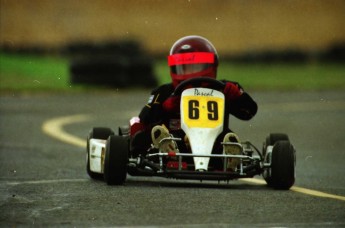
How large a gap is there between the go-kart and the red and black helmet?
0.32 metres

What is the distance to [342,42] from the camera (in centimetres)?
4297

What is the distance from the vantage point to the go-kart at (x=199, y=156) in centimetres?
952

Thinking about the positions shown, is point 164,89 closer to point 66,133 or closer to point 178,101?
point 178,101

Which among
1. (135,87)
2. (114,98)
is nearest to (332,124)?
(114,98)

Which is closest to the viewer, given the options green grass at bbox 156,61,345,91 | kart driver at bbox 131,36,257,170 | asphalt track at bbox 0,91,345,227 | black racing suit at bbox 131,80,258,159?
asphalt track at bbox 0,91,345,227

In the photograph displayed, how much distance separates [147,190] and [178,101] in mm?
1149

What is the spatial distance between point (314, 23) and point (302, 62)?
28.0 ft

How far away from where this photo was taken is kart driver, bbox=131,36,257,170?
32.7 ft

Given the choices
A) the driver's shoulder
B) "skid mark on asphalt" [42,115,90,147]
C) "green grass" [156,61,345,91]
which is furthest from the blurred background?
the driver's shoulder

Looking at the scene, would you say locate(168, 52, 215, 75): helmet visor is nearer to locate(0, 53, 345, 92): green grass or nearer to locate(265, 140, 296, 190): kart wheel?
locate(265, 140, 296, 190): kart wheel

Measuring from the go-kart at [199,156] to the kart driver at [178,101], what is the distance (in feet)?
0.23

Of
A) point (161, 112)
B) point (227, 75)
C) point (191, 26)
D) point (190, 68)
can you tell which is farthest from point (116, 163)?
point (191, 26)

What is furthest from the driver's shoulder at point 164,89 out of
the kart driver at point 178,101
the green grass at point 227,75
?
the green grass at point 227,75

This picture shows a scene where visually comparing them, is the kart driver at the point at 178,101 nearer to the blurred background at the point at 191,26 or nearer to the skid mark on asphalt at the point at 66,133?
the skid mark on asphalt at the point at 66,133
